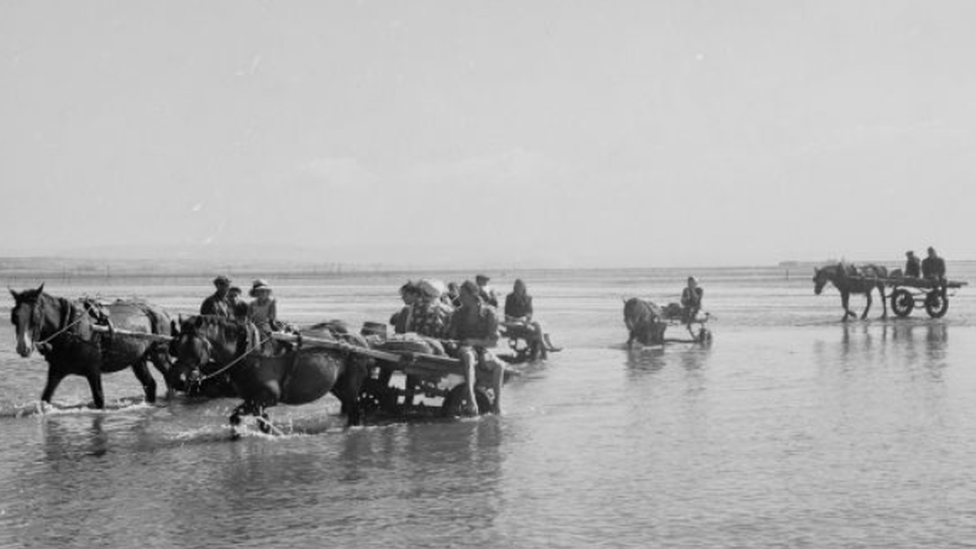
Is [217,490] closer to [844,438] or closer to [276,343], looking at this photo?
[276,343]

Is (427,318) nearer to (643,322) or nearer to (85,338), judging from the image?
(85,338)

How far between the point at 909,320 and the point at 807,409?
79.7 ft

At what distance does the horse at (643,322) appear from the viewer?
28.0 metres

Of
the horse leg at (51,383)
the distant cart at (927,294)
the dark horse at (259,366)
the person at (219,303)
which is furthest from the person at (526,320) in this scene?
the distant cart at (927,294)

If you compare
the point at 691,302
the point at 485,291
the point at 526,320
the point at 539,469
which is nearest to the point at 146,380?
the point at 485,291

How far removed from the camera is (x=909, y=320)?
37.8 m

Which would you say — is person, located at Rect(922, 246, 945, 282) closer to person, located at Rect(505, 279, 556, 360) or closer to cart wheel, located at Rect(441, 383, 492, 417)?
person, located at Rect(505, 279, 556, 360)

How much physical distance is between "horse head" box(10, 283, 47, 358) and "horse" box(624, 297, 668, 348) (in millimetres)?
15503

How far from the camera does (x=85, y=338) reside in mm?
15820

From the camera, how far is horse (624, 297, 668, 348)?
28.0 meters

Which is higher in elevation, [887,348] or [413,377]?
[413,377]

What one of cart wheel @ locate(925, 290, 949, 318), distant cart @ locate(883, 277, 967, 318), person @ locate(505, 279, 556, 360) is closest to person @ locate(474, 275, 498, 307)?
person @ locate(505, 279, 556, 360)

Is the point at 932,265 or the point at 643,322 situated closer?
the point at 643,322

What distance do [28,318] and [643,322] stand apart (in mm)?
16088
